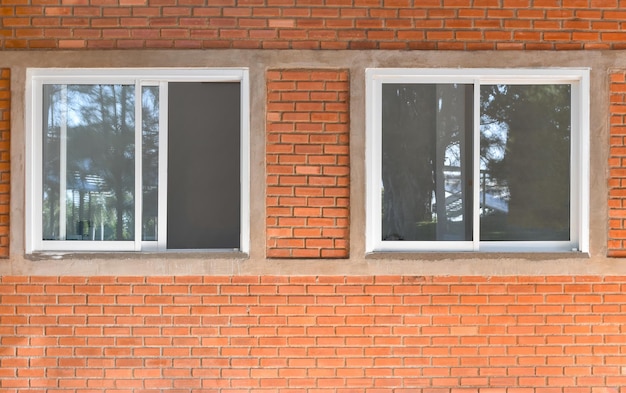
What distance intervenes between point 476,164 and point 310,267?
1.64 meters

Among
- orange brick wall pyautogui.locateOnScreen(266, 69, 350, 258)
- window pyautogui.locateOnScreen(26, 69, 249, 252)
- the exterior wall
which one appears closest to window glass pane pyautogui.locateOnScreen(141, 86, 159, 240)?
window pyautogui.locateOnScreen(26, 69, 249, 252)

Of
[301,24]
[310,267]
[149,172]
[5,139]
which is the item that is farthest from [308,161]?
[5,139]

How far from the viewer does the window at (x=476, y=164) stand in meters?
4.27

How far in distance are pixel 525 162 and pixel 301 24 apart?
222 cm

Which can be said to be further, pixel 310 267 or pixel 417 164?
pixel 417 164

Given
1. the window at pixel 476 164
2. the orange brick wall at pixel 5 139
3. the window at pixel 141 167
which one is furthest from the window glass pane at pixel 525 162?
the orange brick wall at pixel 5 139

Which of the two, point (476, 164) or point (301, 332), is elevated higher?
point (476, 164)

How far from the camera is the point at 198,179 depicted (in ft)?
14.1

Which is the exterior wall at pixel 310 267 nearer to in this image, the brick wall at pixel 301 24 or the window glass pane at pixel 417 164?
the brick wall at pixel 301 24

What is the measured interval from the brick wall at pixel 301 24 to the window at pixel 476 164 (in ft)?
1.13

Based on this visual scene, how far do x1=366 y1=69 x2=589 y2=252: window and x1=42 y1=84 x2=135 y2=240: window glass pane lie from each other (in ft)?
6.94

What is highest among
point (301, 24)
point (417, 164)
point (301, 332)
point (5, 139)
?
point (301, 24)

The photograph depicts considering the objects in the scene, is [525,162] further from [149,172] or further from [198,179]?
[149,172]

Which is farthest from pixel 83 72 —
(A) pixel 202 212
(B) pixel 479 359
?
(B) pixel 479 359
